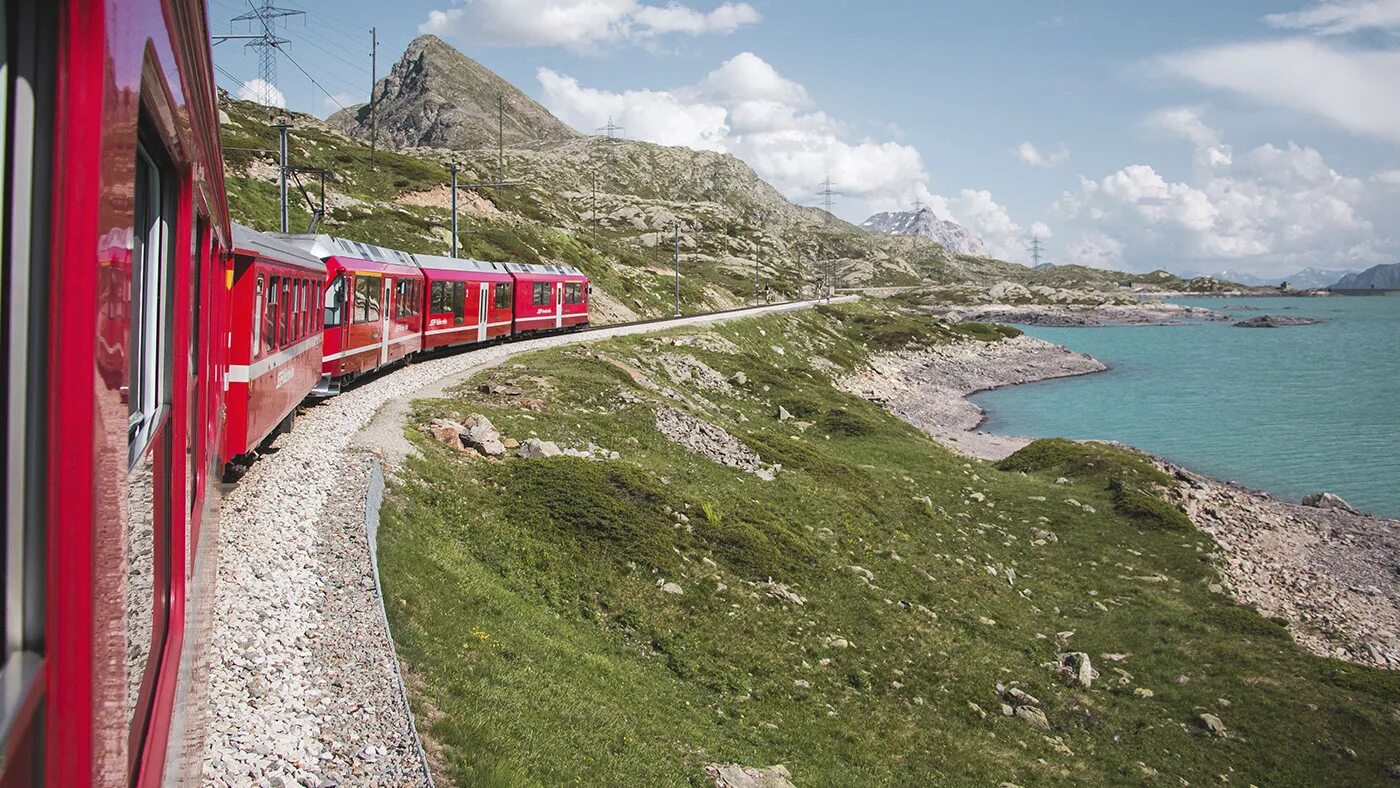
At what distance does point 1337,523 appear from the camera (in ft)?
113

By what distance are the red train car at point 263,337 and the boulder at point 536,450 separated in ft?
14.5

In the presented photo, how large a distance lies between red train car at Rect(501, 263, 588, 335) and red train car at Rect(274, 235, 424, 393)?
1244 cm

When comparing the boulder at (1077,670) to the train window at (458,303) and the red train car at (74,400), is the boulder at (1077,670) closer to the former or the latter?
the red train car at (74,400)

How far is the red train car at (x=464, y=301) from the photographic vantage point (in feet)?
106

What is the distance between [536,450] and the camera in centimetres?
2016

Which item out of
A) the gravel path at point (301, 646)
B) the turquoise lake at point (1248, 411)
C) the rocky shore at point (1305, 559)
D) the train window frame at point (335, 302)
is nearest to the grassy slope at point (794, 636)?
the gravel path at point (301, 646)

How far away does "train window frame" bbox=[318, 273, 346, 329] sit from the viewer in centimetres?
2221

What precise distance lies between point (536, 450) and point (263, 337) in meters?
7.16

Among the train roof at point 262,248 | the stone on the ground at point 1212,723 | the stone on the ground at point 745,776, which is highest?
the train roof at point 262,248

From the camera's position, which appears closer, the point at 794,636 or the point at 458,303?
the point at 794,636

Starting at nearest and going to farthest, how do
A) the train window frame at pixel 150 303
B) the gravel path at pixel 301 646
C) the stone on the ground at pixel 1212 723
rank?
the train window frame at pixel 150 303, the gravel path at pixel 301 646, the stone on the ground at pixel 1212 723

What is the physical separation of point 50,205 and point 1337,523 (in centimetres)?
4065

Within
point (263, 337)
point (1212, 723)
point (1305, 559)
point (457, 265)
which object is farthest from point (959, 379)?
point (263, 337)

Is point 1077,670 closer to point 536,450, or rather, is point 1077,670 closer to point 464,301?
point 536,450
